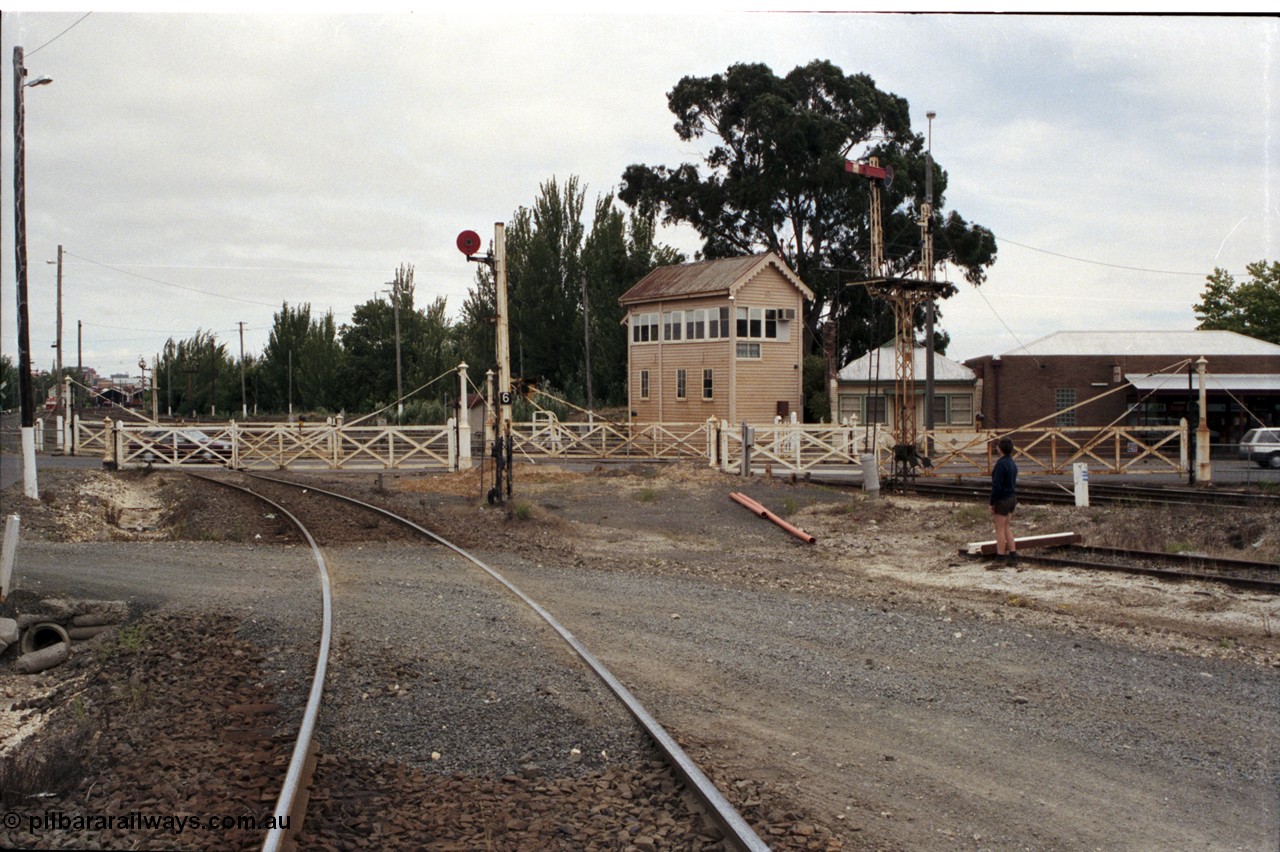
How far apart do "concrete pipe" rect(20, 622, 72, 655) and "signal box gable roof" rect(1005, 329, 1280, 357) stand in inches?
1298

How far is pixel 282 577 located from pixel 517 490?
12023 mm

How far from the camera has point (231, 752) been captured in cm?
544

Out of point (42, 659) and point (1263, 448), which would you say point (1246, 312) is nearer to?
point (1263, 448)

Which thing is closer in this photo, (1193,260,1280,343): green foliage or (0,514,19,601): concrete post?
(0,514,19,601): concrete post

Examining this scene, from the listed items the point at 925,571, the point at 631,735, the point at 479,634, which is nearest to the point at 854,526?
the point at 925,571

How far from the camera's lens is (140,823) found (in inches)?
180

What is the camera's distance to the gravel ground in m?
4.80

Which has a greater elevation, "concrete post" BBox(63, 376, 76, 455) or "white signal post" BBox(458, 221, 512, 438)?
"white signal post" BBox(458, 221, 512, 438)

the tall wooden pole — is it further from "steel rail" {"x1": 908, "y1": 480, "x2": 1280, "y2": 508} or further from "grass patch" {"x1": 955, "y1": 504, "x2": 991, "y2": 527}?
"steel rail" {"x1": 908, "y1": 480, "x2": 1280, "y2": 508}

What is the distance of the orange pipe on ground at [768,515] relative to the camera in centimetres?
1622

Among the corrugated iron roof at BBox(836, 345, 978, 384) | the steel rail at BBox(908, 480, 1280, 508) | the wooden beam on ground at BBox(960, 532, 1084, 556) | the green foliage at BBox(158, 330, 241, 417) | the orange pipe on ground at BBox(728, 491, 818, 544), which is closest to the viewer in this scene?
the wooden beam on ground at BBox(960, 532, 1084, 556)

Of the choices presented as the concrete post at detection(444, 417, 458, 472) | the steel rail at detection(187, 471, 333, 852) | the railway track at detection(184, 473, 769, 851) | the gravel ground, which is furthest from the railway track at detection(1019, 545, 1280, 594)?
the concrete post at detection(444, 417, 458, 472)

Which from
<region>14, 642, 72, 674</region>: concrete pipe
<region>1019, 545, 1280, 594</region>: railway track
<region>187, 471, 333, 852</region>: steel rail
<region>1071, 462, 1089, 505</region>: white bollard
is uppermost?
<region>1071, 462, 1089, 505</region>: white bollard

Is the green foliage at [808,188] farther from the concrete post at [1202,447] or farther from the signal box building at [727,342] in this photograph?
the concrete post at [1202,447]
